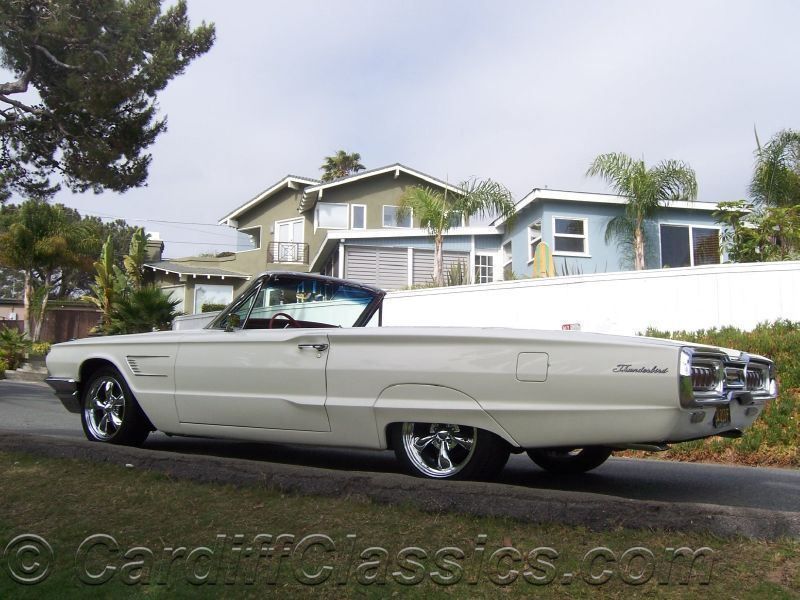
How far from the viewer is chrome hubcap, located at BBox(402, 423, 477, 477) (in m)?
4.23

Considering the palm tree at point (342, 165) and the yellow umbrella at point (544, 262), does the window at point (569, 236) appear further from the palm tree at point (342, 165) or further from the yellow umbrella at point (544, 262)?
the palm tree at point (342, 165)

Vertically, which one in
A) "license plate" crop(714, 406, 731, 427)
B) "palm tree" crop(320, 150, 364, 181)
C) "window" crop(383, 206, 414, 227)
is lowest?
"license plate" crop(714, 406, 731, 427)

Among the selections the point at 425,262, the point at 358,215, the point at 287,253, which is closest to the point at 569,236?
the point at 425,262

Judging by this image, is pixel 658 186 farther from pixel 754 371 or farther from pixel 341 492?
pixel 341 492

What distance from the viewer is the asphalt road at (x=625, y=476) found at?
4836mm

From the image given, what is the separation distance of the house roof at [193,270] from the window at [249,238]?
2.13m

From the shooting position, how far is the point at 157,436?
7.27 meters

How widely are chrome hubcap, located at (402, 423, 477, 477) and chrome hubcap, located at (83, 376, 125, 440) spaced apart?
2.57 m

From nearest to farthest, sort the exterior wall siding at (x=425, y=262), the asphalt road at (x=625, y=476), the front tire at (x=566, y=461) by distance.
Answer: the asphalt road at (x=625, y=476), the front tire at (x=566, y=461), the exterior wall siding at (x=425, y=262)

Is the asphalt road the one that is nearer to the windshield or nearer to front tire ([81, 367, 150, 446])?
front tire ([81, 367, 150, 446])

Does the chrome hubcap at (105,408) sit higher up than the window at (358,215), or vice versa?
the window at (358,215)

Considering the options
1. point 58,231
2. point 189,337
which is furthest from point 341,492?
point 58,231

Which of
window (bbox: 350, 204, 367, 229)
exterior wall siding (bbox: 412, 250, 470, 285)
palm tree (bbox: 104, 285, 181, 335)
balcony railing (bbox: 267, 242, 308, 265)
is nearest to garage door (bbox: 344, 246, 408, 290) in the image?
exterior wall siding (bbox: 412, 250, 470, 285)

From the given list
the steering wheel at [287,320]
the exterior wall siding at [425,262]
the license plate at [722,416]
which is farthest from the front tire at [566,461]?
the exterior wall siding at [425,262]
